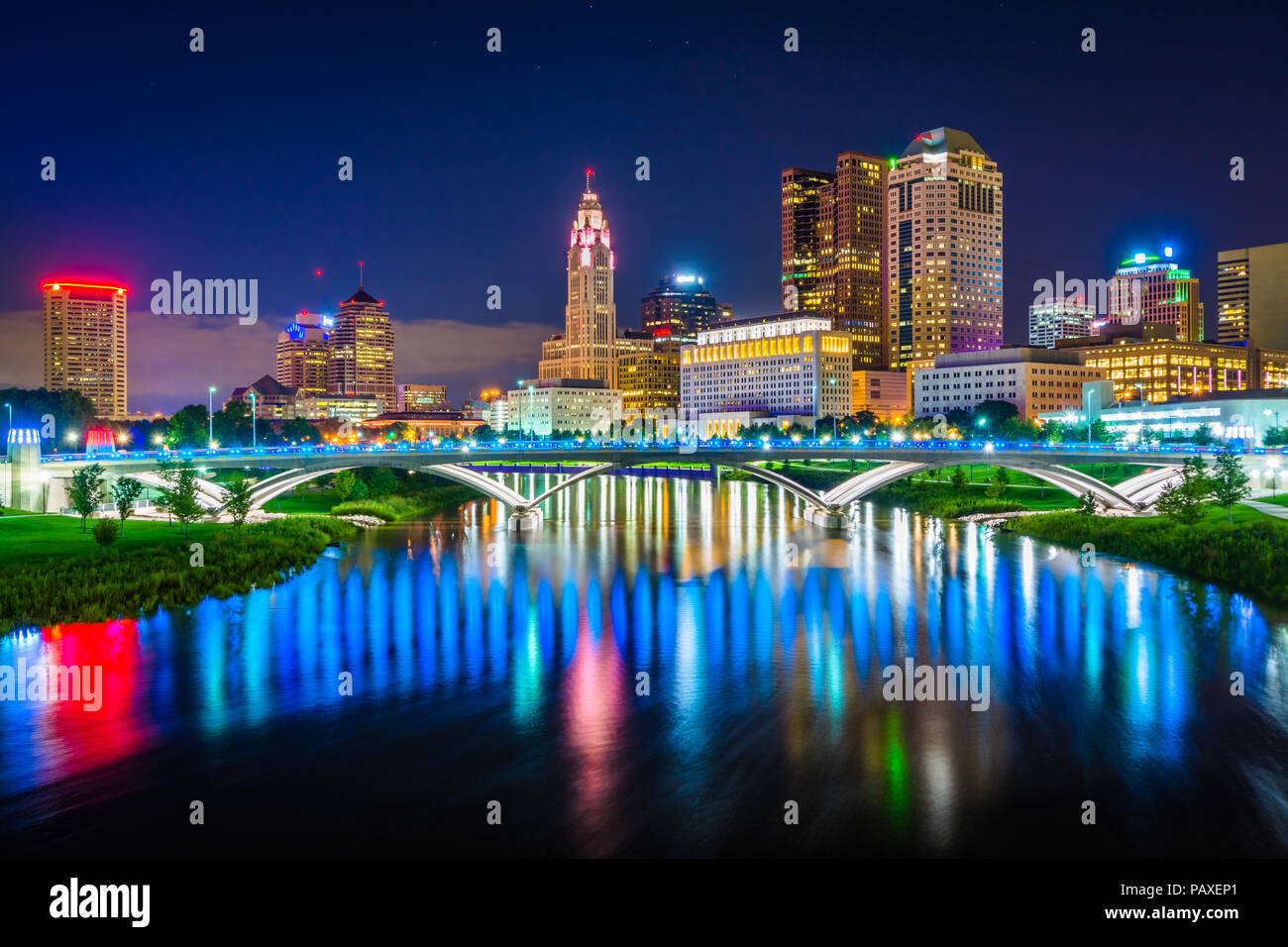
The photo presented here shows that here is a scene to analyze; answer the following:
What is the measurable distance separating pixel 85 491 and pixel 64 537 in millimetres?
4885

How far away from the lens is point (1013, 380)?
576 ft

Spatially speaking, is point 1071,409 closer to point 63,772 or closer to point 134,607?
point 134,607

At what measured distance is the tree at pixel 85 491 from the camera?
52.5 meters

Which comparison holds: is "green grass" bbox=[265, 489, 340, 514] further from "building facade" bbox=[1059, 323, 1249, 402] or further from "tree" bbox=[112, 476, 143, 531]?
"building facade" bbox=[1059, 323, 1249, 402]

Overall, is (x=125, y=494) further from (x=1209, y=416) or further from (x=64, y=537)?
(x=1209, y=416)

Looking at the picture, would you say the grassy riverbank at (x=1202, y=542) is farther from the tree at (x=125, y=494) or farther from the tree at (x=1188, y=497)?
the tree at (x=125, y=494)

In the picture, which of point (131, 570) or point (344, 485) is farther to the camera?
point (344, 485)

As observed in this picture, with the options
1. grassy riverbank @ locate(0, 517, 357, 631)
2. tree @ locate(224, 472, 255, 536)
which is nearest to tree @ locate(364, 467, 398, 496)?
tree @ locate(224, 472, 255, 536)

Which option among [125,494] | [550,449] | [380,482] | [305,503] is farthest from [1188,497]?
[380,482]

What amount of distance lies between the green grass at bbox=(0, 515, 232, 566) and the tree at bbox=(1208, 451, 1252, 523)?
58.2m

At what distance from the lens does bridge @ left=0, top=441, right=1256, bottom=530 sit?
63.5 meters
